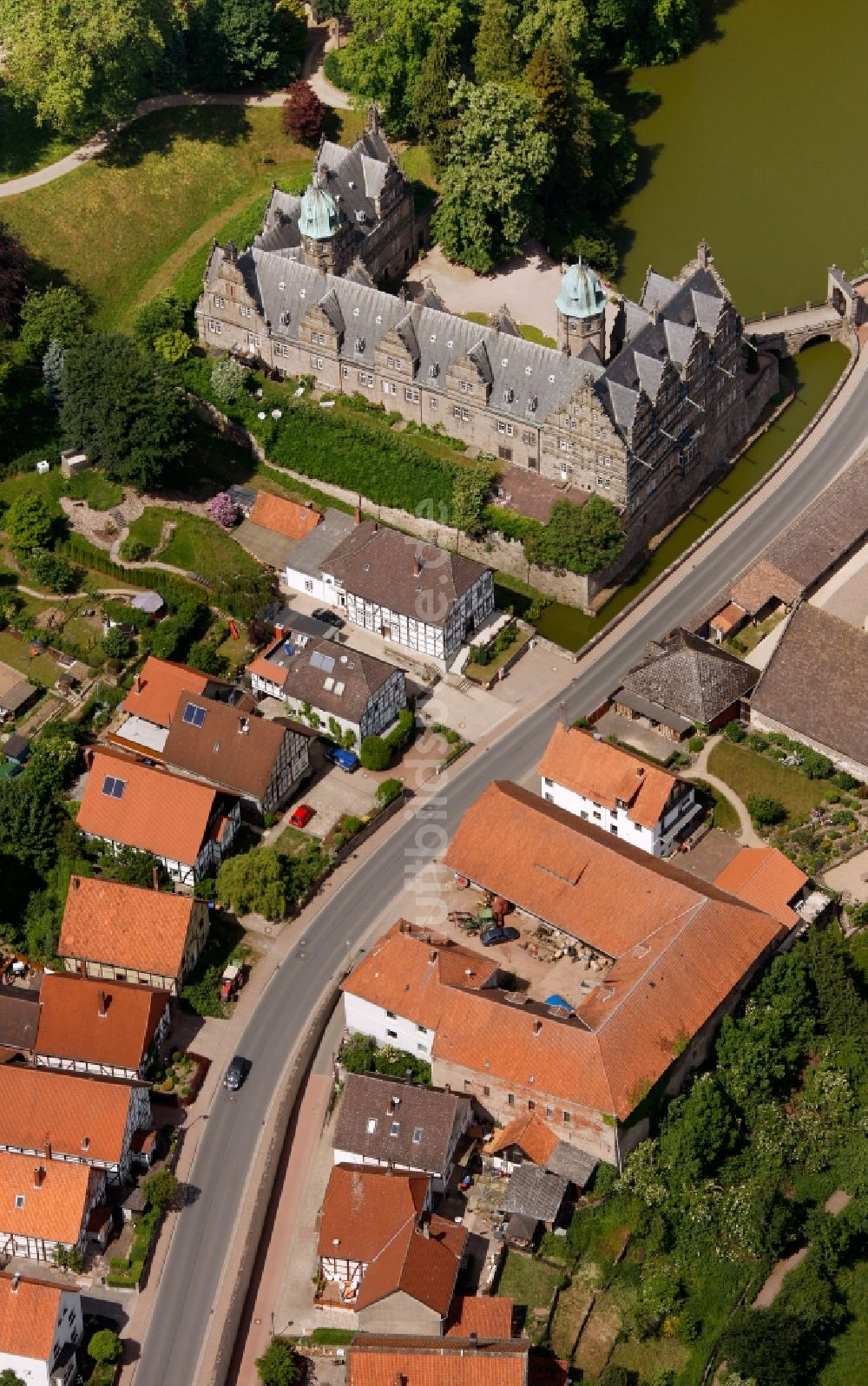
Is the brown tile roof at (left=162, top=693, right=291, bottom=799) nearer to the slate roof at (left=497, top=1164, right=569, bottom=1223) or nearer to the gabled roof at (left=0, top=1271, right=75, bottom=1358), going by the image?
the slate roof at (left=497, top=1164, right=569, bottom=1223)

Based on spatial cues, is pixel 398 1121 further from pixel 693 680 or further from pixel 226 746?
pixel 693 680

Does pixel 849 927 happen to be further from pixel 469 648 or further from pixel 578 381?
pixel 578 381

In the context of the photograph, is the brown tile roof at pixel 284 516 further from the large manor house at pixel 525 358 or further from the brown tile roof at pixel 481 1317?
the brown tile roof at pixel 481 1317

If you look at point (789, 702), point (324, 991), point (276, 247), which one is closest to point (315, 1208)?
point (324, 991)

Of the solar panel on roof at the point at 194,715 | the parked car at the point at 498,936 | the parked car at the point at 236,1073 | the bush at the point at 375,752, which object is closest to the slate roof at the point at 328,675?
the bush at the point at 375,752

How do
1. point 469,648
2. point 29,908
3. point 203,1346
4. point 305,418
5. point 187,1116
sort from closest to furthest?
point 203,1346 < point 187,1116 < point 29,908 < point 469,648 < point 305,418

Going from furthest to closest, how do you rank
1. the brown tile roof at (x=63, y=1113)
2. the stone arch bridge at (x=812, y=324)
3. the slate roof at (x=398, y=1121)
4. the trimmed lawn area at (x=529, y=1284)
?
the stone arch bridge at (x=812, y=324) < the brown tile roof at (x=63, y=1113) < the slate roof at (x=398, y=1121) < the trimmed lawn area at (x=529, y=1284)

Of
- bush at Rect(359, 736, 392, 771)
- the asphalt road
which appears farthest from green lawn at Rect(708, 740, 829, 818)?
bush at Rect(359, 736, 392, 771)
